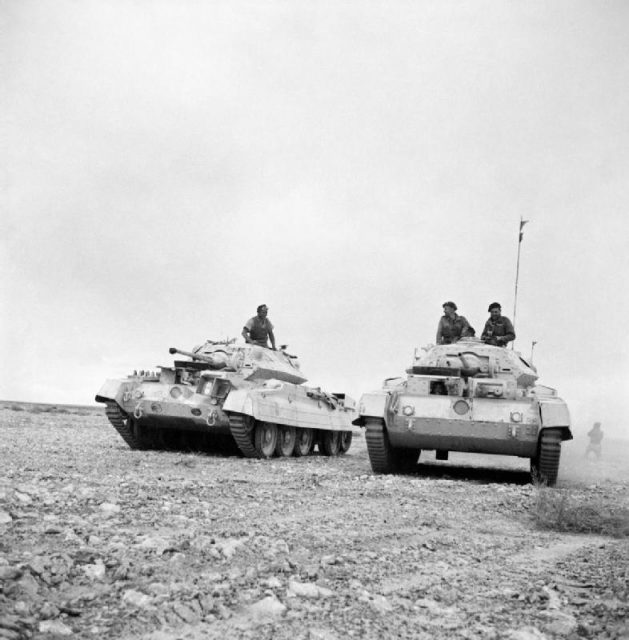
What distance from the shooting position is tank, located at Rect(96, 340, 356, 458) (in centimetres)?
1457

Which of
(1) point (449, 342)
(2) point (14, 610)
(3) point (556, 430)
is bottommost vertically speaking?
(2) point (14, 610)

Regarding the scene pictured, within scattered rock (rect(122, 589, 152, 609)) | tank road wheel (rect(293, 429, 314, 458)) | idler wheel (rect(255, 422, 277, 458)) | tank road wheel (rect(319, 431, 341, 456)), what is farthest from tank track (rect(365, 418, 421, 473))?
scattered rock (rect(122, 589, 152, 609))

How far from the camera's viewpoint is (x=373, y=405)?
12.3 metres

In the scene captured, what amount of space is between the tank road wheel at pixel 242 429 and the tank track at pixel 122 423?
93.8 inches

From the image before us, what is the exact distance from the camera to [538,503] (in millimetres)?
8562

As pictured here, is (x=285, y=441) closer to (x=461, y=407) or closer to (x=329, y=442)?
(x=329, y=442)

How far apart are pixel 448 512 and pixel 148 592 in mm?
4729

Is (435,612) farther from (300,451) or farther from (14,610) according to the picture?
(300,451)

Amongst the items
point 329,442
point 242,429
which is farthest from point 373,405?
point 329,442

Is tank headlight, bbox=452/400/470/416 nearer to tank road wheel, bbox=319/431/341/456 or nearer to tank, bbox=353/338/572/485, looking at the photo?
tank, bbox=353/338/572/485

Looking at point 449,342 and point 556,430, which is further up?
point 449,342

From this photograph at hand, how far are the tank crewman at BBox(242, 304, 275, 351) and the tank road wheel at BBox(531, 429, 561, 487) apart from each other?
7.72 meters

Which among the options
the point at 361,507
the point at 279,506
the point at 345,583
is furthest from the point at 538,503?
the point at 345,583

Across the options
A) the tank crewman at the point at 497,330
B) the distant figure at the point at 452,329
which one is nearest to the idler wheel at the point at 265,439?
the distant figure at the point at 452,329
